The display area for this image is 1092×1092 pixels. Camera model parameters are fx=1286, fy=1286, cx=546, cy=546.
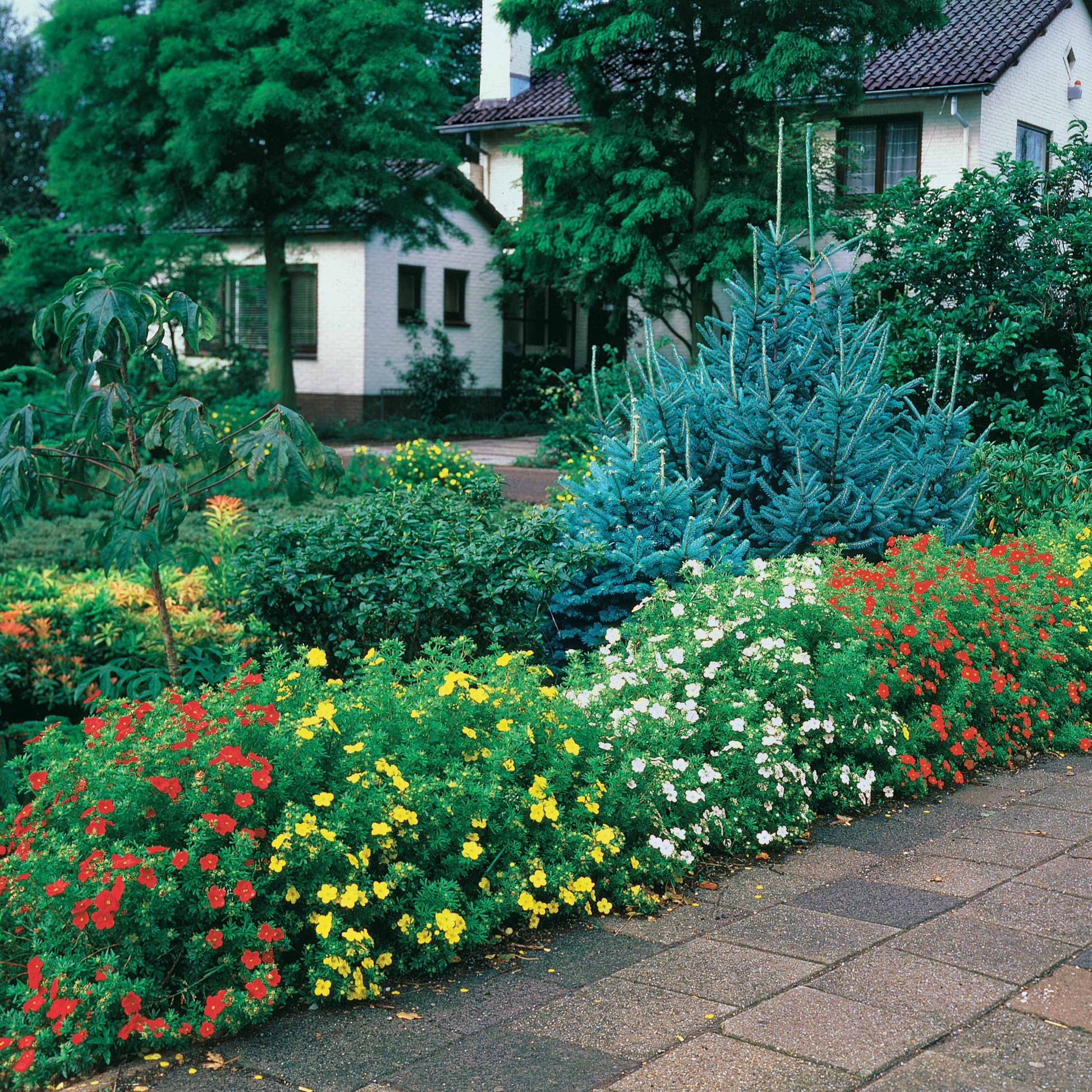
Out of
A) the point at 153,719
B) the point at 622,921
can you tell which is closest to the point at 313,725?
the point at 153,719

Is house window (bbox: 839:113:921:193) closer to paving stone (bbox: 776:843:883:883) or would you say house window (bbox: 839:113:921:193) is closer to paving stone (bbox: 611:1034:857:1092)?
paving stone (bbox: 776:843:883:883)

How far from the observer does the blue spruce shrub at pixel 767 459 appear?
22.1 ft

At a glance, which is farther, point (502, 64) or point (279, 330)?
point (502, 64)

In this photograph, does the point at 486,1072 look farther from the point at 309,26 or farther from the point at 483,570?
the point at 309,26

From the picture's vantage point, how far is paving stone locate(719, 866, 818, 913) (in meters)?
4.06

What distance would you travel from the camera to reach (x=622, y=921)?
393cm

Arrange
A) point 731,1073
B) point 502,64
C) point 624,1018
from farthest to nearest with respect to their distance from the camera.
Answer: point 502,64
point 624,1018
point 731,1073

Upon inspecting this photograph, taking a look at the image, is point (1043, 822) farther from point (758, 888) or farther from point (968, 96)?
point (968, 96)

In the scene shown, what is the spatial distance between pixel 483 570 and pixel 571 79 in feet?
47.9

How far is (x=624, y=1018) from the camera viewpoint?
3.21 metres

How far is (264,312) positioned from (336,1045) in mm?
25912

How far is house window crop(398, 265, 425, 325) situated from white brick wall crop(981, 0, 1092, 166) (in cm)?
1131

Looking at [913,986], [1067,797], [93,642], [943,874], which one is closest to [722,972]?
[913,986]

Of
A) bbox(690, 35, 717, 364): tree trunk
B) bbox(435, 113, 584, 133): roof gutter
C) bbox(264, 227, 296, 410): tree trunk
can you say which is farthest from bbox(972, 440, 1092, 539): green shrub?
bbox(435, 113, 584, 133): roof gutter
